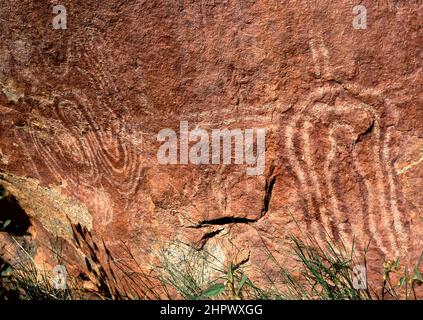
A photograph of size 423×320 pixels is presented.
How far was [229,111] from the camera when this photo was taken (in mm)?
2426

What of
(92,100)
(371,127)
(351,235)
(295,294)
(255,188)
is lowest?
(295,294)

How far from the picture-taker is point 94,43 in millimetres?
2461

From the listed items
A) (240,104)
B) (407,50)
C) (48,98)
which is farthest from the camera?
(48,98)

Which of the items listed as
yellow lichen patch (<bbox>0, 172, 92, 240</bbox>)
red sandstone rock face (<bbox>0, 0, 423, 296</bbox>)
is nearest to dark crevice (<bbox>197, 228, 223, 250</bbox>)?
red sandstone rock face (<bbox>0, 0, 423, 296</bbox>)

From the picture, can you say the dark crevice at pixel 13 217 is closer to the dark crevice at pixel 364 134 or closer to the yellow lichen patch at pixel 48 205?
the yellow lichen patch at pixel 48 205

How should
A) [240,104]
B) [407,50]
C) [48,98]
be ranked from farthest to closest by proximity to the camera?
[48,98], [240,104], [407,50]

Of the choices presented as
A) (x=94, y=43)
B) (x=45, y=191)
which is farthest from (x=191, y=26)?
(x=45, y=191)

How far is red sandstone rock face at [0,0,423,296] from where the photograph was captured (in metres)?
2.31

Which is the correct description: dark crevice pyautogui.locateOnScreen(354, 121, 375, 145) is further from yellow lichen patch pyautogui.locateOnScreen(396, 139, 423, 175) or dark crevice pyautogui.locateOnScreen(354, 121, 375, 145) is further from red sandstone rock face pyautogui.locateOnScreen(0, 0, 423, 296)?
yellow lichen patch pyautogui.locateOnScreen(396, 139, 423, 175)

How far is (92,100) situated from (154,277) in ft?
2.49

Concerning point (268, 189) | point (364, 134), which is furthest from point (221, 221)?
point (364, 134)

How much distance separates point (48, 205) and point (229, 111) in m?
0.94

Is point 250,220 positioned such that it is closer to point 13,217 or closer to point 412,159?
point 412,159
